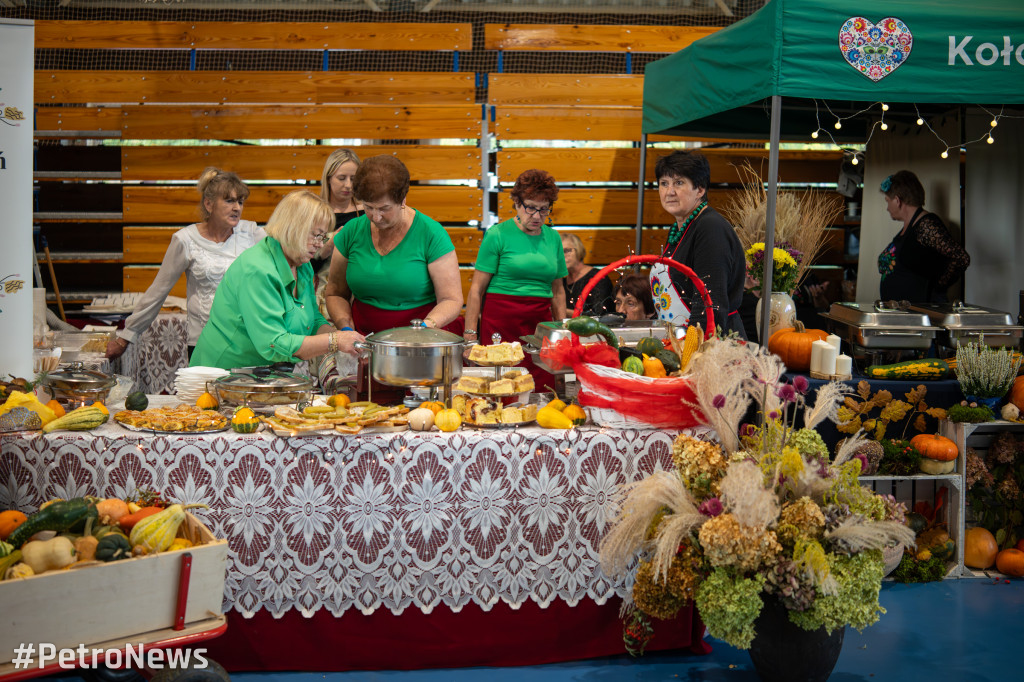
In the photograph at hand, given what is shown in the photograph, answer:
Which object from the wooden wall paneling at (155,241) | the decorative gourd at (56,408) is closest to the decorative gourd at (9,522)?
the decorative gourd at (56,408)

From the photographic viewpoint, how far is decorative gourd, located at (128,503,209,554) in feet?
7.57

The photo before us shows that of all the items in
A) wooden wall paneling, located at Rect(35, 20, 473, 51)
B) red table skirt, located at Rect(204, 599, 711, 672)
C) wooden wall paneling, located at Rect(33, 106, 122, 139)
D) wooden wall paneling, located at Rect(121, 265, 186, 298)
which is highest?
wooden wall paneling, located at Rect(35, 20, 473, 51)

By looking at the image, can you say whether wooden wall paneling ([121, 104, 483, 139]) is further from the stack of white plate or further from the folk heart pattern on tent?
the stack of white plate

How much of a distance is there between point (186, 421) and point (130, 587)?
70 centimetres

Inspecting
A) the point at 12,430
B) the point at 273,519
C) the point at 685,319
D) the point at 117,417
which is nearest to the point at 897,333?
the point at 685,319

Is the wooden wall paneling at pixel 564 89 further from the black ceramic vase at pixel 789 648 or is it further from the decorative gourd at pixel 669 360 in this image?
the black ceramic vase at pixel 789 648

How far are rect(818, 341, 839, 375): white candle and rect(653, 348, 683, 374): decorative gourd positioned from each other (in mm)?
1096

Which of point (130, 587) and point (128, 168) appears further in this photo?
point (128, 168)

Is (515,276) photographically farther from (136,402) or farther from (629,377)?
(136,402)

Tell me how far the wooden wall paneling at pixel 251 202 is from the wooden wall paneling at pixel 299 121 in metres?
0.42

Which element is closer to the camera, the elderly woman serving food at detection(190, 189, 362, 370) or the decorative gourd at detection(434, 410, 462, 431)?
the decorative gourd at detection(434, 410, 462, 431)

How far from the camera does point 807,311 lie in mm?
6930

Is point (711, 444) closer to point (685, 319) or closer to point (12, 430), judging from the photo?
point (685, 319)

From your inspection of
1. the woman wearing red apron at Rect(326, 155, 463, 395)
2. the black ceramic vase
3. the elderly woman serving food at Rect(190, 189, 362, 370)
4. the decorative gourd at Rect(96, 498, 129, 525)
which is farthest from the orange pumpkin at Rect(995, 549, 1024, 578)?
the decorative gourd at Rect(96, 498, 129, 525)
